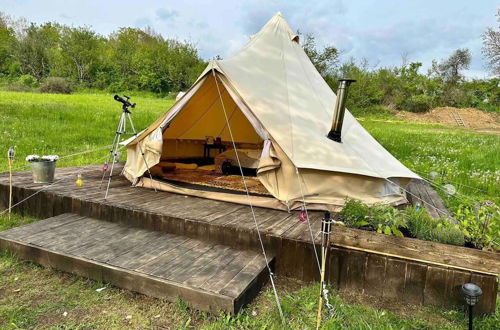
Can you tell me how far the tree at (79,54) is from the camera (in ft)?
79.6

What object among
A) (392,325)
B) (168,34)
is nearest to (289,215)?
(392,325)

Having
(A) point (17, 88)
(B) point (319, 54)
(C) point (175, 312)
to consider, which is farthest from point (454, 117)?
(A) point (17, 88)

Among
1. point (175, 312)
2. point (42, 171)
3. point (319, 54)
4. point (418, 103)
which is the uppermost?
point (418, 103)

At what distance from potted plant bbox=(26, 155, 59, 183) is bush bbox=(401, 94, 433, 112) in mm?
25702

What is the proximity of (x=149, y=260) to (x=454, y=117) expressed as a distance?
1015 inches

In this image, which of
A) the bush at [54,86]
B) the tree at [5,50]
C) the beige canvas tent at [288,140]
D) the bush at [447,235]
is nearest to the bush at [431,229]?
the bush at [447,235]

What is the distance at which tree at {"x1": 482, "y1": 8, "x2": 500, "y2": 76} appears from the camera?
18125 mm

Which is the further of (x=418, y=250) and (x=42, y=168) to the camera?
(x=42, y=168)

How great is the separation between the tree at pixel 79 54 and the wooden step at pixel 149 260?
24457 millimetres

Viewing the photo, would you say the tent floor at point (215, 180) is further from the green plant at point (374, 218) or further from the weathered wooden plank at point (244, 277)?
the green plant at point (374, 218)

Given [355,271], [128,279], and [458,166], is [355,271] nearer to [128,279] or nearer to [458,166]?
[128,279]

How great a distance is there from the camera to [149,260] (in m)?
2.50

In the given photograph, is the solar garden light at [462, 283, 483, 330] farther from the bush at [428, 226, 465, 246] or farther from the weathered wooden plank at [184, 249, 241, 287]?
the weathered wooden plank at [184, 249, 241, 287]

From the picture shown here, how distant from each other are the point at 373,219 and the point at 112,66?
85.9 ft
